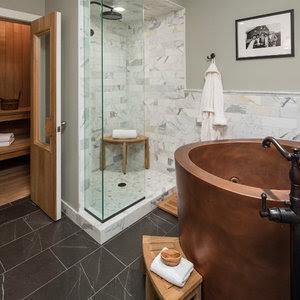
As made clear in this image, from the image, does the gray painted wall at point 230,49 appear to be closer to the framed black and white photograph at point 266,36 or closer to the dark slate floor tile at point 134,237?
the framed black and white photograph at point 266,36

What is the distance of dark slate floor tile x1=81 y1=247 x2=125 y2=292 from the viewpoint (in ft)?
5.84

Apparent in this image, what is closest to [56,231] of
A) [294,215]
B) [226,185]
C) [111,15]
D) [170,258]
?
[170,258]

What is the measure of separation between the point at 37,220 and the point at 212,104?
2.30 m

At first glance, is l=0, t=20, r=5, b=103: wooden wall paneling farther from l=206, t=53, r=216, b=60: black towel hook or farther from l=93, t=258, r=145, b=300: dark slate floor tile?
l=93, t=258, r=145, b=300: dark slate floor tile

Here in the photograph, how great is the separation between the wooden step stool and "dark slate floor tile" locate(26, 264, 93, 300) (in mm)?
473

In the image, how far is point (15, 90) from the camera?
12.6 ft

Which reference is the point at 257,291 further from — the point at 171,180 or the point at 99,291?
the point at 171,180

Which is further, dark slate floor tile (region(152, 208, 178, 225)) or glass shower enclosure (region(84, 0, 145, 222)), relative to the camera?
dark slate floor tile (region(152, 208, 178, 225))

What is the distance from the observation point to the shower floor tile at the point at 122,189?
2490 mm

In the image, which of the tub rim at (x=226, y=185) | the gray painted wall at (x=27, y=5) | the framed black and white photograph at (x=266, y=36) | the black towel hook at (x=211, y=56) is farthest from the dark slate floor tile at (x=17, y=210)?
the framed black and white photograph at (x=266, y=36)

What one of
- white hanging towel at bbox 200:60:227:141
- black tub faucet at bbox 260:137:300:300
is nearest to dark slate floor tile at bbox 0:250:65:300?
black tub faucet at bbox 260:137:300:300

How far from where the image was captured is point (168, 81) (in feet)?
11.3

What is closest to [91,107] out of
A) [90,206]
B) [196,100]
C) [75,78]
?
[75,78]

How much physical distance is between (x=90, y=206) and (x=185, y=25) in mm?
2478
